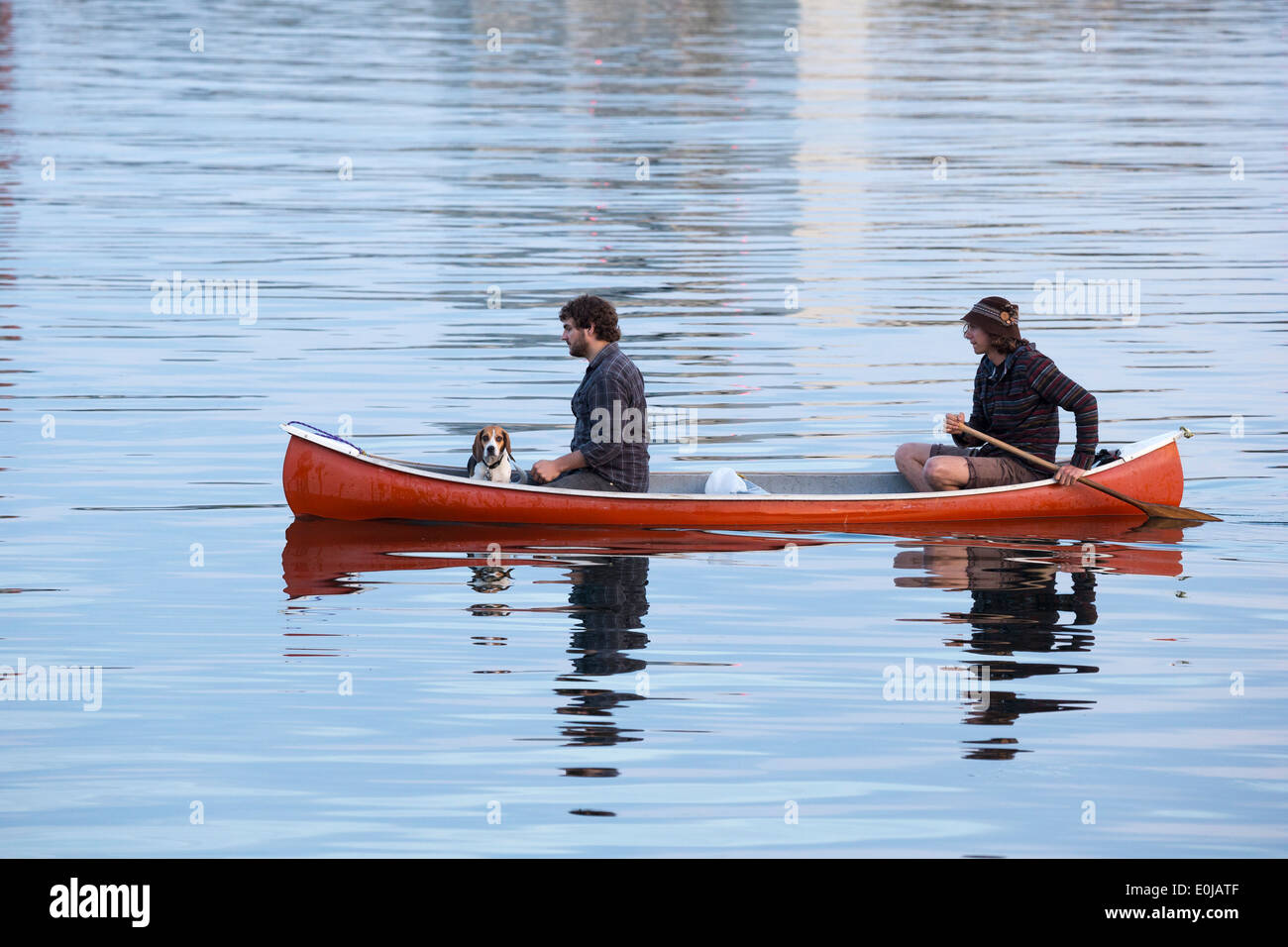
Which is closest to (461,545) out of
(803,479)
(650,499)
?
(650,499)

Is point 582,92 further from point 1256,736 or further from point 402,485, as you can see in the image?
point 1256,736

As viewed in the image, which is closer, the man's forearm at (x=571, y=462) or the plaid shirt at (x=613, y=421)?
the plaid shirt at (x=613, y=421)

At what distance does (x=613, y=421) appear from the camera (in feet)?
41.8

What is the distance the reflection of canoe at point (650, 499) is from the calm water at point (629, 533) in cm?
17

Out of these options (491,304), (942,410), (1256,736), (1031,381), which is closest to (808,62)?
(491,304)

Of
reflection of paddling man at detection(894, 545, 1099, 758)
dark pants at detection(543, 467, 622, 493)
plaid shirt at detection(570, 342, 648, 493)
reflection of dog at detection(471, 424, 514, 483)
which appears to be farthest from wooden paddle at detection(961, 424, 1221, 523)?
reflection of dog at detection(471, 424, 514, 483)

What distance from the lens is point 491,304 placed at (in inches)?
931

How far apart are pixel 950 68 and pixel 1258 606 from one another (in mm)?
Answer: 49822

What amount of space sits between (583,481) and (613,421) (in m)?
0.60

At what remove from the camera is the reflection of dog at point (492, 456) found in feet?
42.9

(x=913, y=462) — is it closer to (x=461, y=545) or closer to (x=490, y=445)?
(x=490, y=445)

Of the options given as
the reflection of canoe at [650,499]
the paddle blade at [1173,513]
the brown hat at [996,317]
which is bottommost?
the paddle blade at [1173,513]

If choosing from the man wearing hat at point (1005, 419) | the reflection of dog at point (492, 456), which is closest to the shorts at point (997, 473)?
the man wearing hat at point (1005, 419)

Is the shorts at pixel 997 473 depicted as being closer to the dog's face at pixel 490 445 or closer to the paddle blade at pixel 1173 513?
the paddle blade at pixel 1173 513
